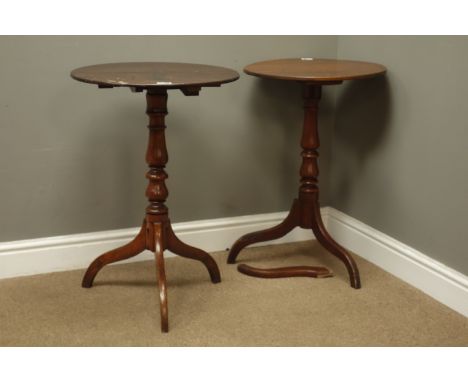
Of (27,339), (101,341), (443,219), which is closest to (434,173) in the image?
(443,219)

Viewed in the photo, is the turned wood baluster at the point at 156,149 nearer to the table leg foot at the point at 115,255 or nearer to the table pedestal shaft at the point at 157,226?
the table pedestal shaft at the point at 157,226

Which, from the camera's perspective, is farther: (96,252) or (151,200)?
(96,252)

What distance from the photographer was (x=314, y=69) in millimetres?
2453

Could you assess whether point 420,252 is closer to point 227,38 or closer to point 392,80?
point 392,80

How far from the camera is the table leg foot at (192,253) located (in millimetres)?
2398

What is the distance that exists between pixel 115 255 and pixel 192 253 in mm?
269

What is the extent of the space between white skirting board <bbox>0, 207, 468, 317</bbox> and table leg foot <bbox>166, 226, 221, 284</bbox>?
0.97ft

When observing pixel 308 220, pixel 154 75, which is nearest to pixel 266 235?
pixel 308 220

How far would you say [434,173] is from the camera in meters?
2.39

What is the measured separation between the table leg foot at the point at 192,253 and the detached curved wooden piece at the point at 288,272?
140mm

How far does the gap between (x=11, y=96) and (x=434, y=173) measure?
1.49 m

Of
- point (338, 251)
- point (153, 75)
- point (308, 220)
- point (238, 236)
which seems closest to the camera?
point (153, 75)

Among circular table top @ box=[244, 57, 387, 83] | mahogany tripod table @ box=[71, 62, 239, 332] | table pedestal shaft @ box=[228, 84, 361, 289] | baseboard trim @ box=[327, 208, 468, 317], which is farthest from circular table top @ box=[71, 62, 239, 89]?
baseboard trim @ box=[327, 208, 468, 317]

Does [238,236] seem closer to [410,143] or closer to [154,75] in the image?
[410,143]
